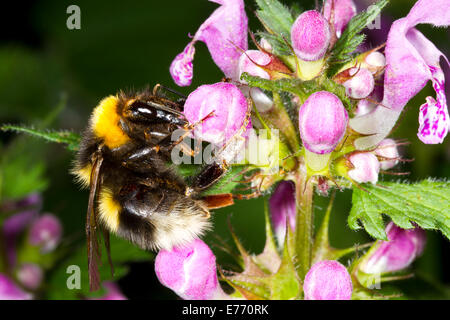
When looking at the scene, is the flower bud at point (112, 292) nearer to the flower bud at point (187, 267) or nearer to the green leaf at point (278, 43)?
the flower bud at point (187, 267)

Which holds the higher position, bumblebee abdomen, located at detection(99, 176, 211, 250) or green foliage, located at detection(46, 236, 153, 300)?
bumblebee abdomen, located at detection(99, 176, 211, 250)

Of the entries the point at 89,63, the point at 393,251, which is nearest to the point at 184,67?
the point at 393,251

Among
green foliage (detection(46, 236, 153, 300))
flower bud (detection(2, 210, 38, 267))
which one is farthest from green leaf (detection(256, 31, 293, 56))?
flower bud (detection(2, 210, 38, 267))

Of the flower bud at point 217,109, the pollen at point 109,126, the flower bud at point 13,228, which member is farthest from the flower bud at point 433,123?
the flower bud at point 13,228

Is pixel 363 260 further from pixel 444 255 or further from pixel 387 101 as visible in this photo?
pixel 444 255

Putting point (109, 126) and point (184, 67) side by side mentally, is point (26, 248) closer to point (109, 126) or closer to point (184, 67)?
point (109, 126)

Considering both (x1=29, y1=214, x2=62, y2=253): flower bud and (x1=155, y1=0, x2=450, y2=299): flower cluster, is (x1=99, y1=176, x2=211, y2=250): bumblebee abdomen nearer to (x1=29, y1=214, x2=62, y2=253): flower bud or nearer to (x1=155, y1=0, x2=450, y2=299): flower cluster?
(x1=155, y1=0, x2=450, y2=299): flower cluster
